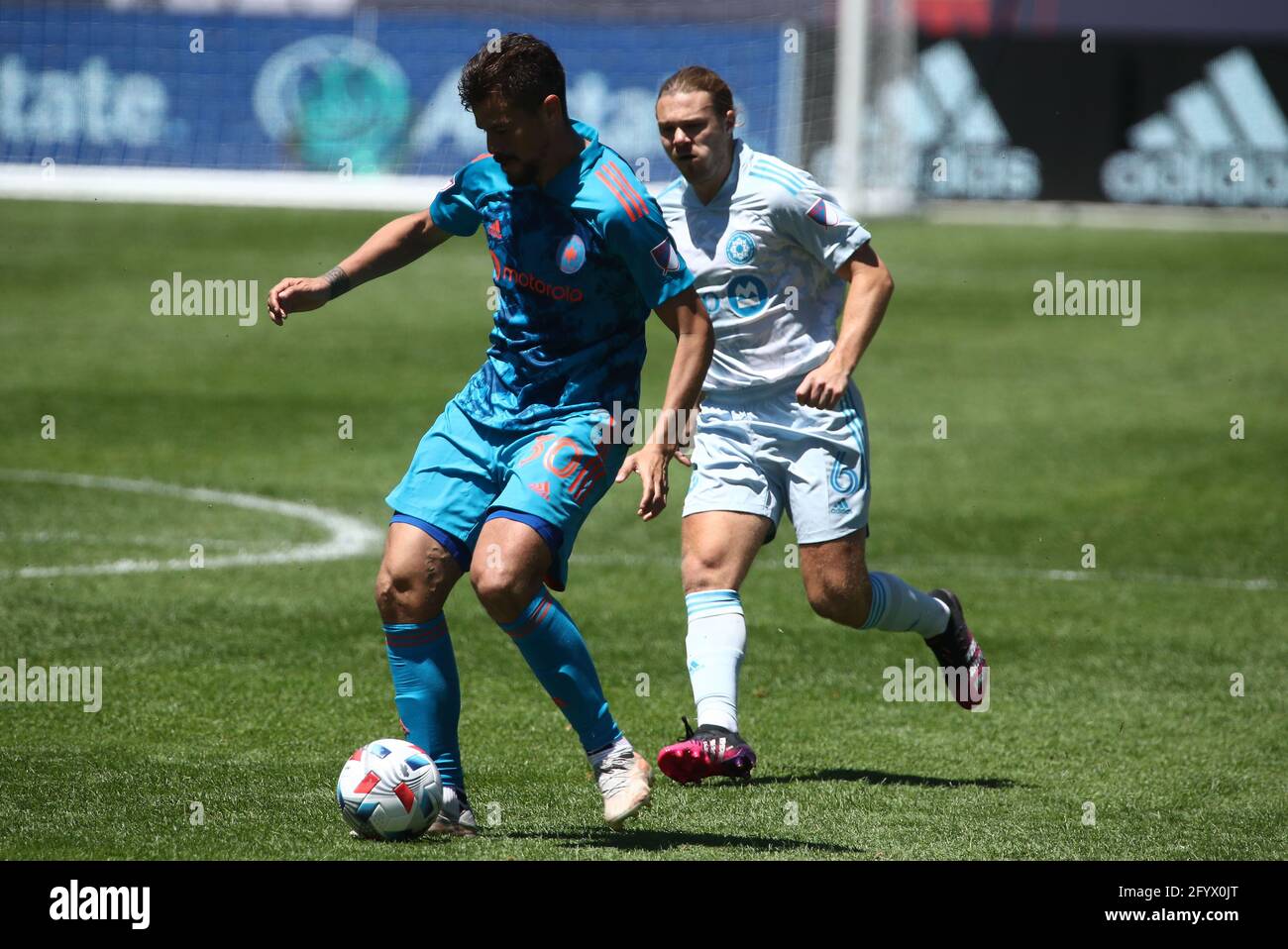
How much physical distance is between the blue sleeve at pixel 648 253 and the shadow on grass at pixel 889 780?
1785 mm

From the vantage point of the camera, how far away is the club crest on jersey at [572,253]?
204 inches

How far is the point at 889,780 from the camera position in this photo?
6152mm

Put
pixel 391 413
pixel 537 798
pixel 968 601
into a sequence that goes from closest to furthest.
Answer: pixel 537 798
pixel 968 601
pixel 391 413

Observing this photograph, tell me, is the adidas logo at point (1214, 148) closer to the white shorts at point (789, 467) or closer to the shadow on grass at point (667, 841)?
the white shorts at point (789, 467)

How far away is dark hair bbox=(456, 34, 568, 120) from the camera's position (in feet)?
16.2

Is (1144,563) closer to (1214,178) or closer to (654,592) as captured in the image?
(654,592)

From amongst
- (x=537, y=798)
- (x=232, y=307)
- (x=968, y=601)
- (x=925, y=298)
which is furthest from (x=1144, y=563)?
(x=232, y=307)

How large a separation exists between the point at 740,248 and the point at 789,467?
777mm

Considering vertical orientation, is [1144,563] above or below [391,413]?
below

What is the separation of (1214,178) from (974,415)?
619 inches

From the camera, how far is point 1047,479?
42.3ft

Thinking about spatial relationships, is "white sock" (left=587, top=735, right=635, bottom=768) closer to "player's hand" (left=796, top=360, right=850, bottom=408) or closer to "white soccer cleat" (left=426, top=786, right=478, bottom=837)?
"white soccer cleat" (left=426, top=786, right=478, bottom=837)

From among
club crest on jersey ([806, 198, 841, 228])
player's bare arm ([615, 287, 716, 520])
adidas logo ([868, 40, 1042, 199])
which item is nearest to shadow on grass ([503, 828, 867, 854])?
player's bare arm ([615, 287, 716, 520])

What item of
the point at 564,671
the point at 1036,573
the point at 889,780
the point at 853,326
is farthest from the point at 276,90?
the point at 564,671
